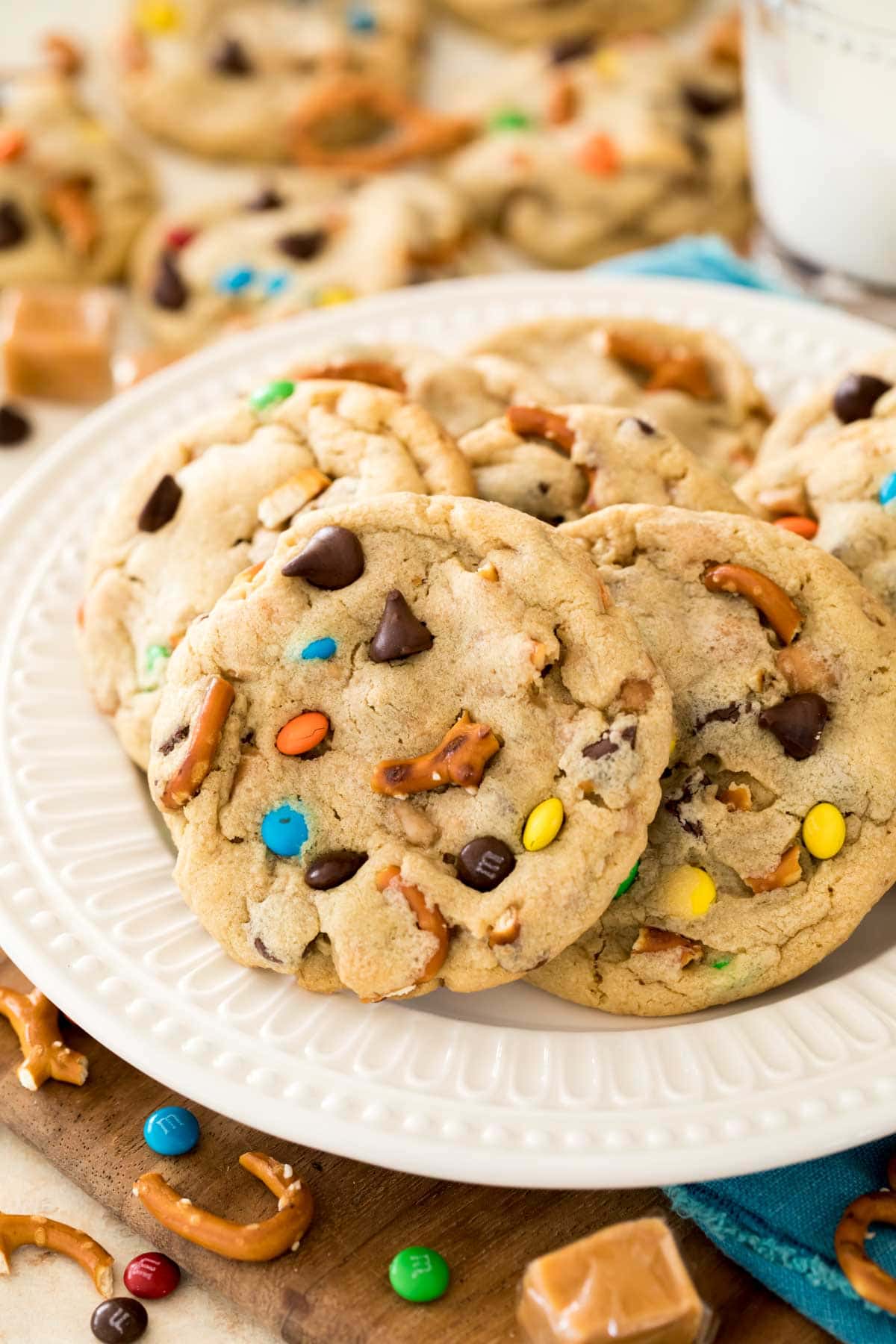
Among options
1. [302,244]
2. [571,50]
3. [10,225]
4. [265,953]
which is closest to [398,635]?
[265,953]

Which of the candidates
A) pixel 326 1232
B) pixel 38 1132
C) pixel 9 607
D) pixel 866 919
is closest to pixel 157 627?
pixel 9 607

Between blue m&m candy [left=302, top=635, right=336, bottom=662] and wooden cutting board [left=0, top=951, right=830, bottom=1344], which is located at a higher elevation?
blue m&m candy [left=302, top=635, right=336, bottom=662]

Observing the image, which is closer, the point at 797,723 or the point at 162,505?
the point at 797,723

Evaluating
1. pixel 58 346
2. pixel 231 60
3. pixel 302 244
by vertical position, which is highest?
pixel 231 60

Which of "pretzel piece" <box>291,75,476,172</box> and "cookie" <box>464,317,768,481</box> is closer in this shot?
"cookie" <box>464,317,768,481</box>

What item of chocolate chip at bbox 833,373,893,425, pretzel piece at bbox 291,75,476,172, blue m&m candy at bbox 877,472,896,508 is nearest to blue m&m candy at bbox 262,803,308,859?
blue m&m candy at bbox 877,472,896,508

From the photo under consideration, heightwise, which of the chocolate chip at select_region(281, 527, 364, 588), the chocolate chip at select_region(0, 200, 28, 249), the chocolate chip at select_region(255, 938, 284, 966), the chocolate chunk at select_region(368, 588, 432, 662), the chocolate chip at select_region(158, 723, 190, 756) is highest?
the chocolate chip at select_region(281, 527, 364, 588)

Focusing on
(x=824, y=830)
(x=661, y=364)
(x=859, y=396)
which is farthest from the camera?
(x=661, y=364)

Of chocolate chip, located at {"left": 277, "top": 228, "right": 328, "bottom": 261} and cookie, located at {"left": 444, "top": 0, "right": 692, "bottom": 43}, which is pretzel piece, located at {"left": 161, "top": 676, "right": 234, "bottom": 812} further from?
cookie, located at {"left": 444, "top": 0, "right": 692, "bottom": 43}

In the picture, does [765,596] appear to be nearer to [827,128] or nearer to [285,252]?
[827,128]
